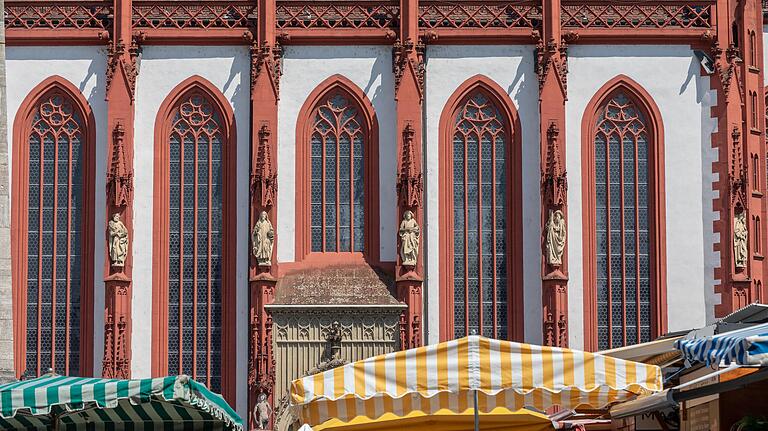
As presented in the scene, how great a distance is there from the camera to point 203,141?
40.1m

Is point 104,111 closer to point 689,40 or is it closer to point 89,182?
Result: point 89,182

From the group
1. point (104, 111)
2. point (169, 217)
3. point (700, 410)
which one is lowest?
point (700, 410)

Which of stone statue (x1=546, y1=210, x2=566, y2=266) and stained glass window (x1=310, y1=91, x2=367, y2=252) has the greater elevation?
stained glass window (x1=310, y1=91, x2=367, y2=252)

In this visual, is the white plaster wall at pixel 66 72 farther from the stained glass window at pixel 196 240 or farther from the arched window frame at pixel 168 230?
the stained glass window at pixel 196 240

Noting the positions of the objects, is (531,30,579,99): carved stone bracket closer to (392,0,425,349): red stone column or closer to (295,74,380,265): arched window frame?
(392,0,425,349): red stone column

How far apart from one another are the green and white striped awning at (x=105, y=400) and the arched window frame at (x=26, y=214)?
21.8m

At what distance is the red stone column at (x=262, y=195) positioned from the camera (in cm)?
3819

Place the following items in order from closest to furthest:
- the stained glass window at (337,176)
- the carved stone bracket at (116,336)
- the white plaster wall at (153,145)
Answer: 1. the carved stone bracket at (116,336)
2. the white plaster wall at (153,145)
3. the stained glass window at (337,176)

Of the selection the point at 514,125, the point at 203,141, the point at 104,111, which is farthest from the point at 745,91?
the point at 104,111

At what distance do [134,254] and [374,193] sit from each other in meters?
6.55

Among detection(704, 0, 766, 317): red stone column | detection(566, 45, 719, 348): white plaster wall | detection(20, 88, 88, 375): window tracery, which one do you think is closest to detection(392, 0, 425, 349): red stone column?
detection(566, 45, 719, 348): white plaster wall

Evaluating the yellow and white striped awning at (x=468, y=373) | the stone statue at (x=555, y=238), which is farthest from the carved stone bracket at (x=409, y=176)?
the yellow and white striped awning at (x=468, y=373)

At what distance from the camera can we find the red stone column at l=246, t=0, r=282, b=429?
38188 millimetres

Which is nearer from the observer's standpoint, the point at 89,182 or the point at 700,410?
the point at 700,410
